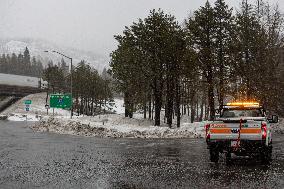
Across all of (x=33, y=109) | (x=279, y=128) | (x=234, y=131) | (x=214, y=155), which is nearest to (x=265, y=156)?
(x=234, y=131)

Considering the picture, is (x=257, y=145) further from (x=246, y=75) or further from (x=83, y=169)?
(x=246, y=75)

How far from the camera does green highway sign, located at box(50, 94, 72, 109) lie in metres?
57.5

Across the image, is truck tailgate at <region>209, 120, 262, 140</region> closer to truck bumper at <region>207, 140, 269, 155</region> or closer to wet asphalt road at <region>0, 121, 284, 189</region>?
truck bumper at <region>207, 140, 269, 155</region>

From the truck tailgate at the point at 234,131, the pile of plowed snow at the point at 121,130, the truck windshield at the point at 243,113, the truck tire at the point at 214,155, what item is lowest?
the pile of plowed snow at the point at 121,130

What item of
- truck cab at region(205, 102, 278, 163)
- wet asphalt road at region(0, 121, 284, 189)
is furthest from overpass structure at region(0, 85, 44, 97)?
truck cab at region(205, 102, 278, 163)

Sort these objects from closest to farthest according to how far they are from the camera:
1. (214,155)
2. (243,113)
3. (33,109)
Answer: (214,155), (243,113), (33,109)

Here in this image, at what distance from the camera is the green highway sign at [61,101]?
57.5m

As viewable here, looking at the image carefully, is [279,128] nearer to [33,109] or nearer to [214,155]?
[214,155]

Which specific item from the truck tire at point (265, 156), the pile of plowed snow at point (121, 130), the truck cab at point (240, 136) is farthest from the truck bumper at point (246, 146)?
the pile of plowed snow at point (121, 130)

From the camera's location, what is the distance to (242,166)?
14.6 metres

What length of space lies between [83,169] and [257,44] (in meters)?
30.0

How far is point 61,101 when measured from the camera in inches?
2271

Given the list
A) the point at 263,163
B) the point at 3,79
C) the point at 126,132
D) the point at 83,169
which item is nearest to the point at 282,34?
the point at 126,132

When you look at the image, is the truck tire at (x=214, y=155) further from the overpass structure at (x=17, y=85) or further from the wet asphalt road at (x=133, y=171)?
the overpass structure at (x=17, y=85)
